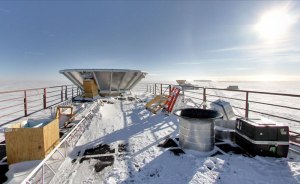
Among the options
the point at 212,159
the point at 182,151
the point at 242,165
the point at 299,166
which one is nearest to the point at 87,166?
the point at 182,151

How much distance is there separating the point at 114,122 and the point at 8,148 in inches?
124

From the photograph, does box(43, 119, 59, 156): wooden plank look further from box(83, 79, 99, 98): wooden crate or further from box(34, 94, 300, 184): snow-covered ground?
box(83, 79, 99, 98): wooden crate

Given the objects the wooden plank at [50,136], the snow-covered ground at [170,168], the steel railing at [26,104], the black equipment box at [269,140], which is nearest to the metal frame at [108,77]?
the steel railing at [26,104]

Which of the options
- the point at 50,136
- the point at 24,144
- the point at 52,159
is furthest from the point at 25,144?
the point at 52,159

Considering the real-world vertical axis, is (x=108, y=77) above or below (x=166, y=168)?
above

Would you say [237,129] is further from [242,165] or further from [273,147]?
[242,165]

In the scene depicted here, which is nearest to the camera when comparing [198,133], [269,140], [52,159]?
[52,159]

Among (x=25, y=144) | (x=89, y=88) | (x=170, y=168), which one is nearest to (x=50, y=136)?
(x=25, y=144)

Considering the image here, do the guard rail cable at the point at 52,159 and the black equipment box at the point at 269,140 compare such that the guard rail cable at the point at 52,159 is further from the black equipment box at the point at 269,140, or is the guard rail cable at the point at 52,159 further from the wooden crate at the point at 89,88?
the wooden crate at the point at 89,88

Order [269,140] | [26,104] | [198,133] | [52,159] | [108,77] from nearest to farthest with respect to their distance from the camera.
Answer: [52,159] < [269,140] < [198,133] < [26,104] < [108,77]

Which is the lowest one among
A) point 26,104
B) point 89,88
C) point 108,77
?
point 26,104

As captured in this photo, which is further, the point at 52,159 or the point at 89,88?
the point at 89,88

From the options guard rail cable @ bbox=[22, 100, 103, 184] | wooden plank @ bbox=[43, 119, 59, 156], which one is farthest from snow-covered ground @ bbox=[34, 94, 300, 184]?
wooden plank @ bbox=[43, 119, 59, 156]

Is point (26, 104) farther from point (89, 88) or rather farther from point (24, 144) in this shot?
point (24, 144)
